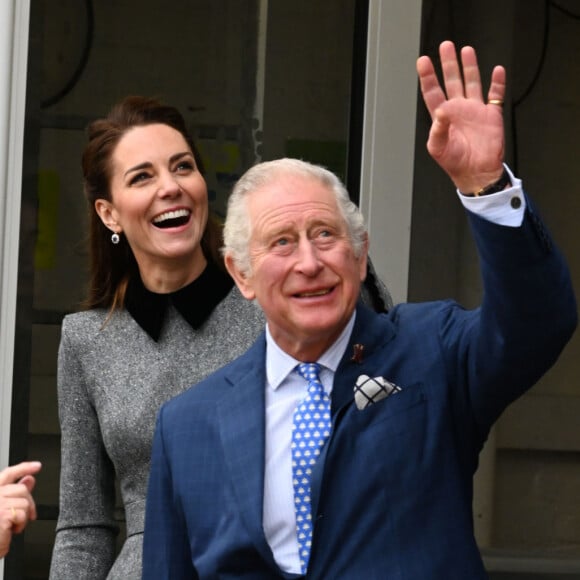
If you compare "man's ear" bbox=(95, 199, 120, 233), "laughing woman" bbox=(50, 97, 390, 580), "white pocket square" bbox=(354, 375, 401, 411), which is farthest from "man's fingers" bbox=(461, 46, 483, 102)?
"man's ear" bbox=(95, 199, 120, 233)

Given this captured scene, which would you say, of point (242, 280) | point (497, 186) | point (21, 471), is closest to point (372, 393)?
point (242, 280)

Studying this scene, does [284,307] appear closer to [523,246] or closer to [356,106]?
[523,246]

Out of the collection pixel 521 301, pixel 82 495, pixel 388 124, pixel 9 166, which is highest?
pixel 388 124

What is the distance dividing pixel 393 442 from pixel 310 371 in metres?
0.20

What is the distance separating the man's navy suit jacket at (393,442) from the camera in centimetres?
206

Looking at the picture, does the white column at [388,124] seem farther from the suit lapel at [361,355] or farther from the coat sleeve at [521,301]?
the coat sleeve at [521,301]

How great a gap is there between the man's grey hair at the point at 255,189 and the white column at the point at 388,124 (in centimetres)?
115

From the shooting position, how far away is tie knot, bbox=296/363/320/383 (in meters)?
2.39

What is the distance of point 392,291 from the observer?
3.65 m

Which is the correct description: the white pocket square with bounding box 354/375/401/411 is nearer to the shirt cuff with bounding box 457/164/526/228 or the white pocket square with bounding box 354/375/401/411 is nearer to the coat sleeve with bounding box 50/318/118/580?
the shirt cuff with bounding box 457/164/526/228

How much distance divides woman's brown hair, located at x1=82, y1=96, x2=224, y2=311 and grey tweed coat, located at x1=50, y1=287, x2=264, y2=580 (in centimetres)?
9

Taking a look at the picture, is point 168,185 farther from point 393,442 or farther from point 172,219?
point 393,442

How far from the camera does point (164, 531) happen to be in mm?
2484

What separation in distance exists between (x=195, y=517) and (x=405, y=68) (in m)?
1.59
